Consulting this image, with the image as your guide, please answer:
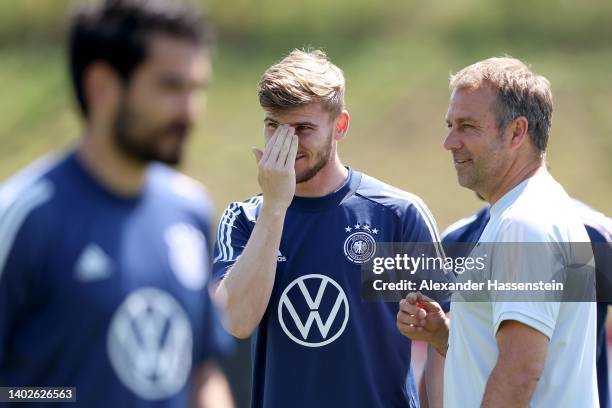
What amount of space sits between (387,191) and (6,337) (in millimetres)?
1987

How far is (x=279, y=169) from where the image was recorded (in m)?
3.89

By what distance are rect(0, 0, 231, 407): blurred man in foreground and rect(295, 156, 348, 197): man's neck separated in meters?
1.39

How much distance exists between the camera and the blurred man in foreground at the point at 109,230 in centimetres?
254

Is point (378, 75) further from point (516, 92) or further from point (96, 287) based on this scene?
point (96, 287)

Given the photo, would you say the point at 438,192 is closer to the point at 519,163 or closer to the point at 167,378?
the point at 519,163

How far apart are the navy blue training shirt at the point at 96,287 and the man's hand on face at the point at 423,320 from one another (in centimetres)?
116

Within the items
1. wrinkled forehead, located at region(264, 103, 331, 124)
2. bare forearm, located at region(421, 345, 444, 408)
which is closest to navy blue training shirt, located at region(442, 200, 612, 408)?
bare forearm, located at region(421, 345, 444, 408)

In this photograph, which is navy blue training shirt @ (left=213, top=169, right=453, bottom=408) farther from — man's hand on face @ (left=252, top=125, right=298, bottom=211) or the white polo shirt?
the white polo shirt

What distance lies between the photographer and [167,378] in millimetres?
2742

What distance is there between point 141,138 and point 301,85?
60.6 inches

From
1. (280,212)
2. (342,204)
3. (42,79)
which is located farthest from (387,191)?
(42,79)

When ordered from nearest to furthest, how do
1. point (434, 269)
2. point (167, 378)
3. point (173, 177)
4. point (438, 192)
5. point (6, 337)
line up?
point (6, 337), point (167, 378), point (173, 177), point (434, 269), point (438, 192)

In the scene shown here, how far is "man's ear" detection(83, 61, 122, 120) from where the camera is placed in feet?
8.38

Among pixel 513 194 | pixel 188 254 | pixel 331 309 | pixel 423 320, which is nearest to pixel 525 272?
pixel 513 194
